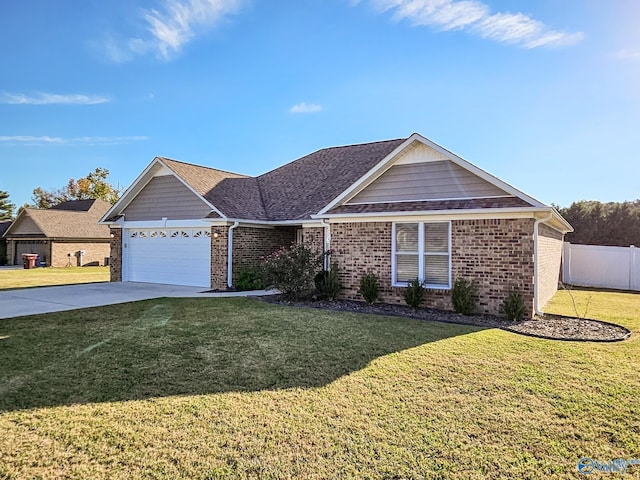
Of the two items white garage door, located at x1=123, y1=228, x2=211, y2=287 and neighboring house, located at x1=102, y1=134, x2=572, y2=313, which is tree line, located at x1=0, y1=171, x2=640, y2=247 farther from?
white garage door, located at x1=123, y1=228, x2=211, y2=287

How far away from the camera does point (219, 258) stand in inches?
589

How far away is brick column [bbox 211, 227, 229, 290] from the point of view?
14.8 metres

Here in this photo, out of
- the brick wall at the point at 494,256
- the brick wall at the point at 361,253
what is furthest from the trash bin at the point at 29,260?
the brick wall at the point at 494,256

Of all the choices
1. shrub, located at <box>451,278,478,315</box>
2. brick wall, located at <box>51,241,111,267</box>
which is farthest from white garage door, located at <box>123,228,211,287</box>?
brick wall, located at <box>51,241,111,267</box>

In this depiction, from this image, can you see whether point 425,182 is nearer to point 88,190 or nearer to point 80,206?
point 80,206

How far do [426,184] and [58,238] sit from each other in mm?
30830

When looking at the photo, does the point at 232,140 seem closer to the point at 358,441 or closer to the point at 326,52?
the point at 326,52

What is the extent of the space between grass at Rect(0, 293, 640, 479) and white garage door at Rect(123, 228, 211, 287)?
26.3 ft

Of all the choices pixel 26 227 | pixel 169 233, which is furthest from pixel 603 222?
pixel 26 227

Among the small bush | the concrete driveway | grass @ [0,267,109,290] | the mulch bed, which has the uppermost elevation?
the small bush

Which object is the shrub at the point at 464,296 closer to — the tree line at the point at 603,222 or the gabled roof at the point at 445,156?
the gabled roof at the point at 445,156

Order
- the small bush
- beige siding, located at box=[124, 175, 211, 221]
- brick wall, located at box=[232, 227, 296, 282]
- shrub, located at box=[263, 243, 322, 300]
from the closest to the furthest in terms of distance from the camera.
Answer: the small bush → shrub, located at box=[263, 243, 322, 300] → brick wall, located at box=[232, 227, 296, 282] → beige siding, located at box=[124, 175, 211, 221]

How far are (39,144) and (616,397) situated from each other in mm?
36001

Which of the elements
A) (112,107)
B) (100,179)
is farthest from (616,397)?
(100,179)
